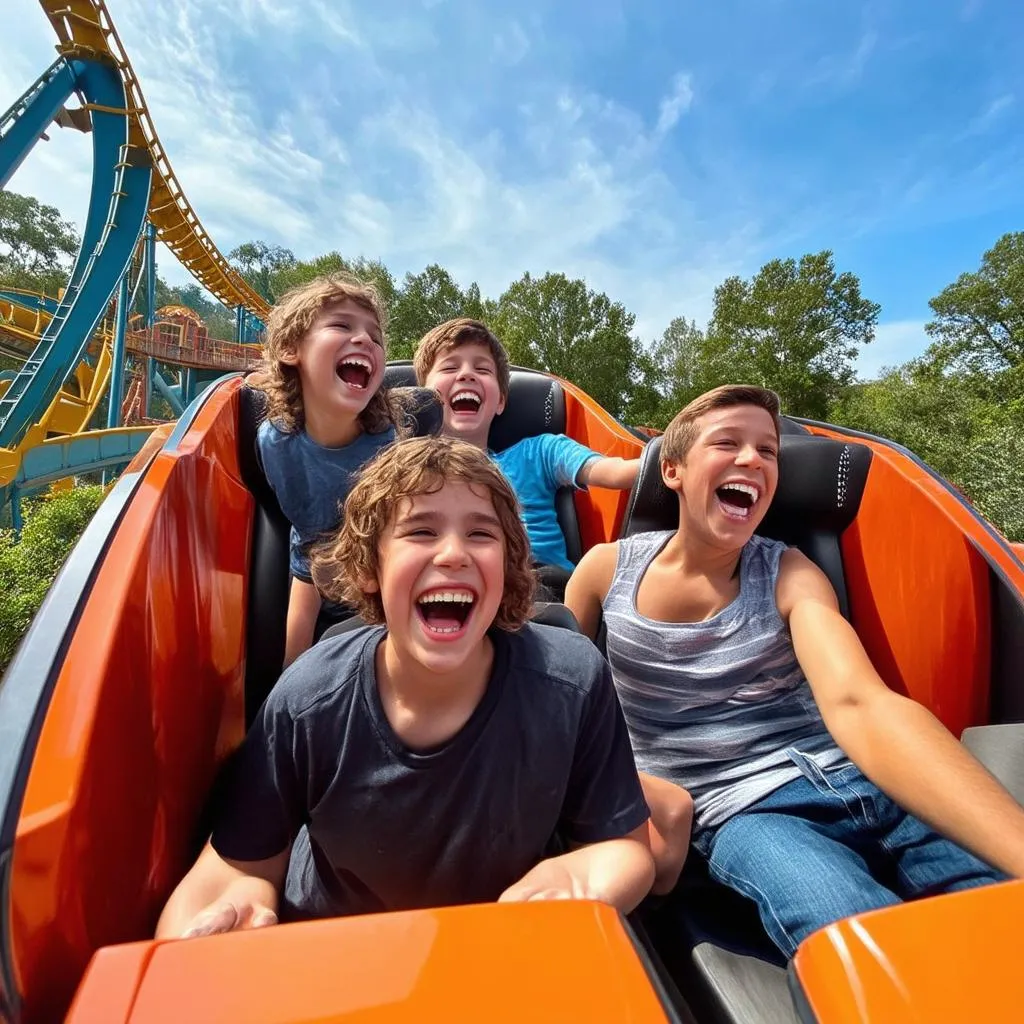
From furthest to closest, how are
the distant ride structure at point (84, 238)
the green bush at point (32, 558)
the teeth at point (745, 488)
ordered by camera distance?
the distant ride structure at point (84, 238) → the green bush at point (32, 558) → the teeth at point (745, 488)

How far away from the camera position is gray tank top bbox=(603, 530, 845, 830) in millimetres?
1052

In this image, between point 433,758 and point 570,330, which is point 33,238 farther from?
point 433,758

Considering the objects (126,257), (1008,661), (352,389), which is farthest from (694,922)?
(126,257)

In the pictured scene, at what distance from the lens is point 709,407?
1237mm

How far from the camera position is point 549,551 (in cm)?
199

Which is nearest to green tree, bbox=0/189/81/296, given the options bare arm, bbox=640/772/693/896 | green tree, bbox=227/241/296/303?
green tree, bbox=227/241/296/303

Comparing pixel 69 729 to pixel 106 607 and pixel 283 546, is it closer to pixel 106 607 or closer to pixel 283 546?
pixel 106 607

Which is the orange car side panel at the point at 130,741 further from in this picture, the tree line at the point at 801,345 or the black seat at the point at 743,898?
the tree line at the point at 801,345

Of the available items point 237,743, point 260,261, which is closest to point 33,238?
point 260,261

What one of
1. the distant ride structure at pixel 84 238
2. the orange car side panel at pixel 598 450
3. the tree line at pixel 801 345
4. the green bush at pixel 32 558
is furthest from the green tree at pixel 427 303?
the orange car side panel at pixel 598 450

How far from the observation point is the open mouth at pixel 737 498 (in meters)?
1.13

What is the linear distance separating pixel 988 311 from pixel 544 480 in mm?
21031

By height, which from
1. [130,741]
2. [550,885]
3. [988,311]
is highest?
[988,311]

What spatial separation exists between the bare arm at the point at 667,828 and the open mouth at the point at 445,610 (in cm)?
41
